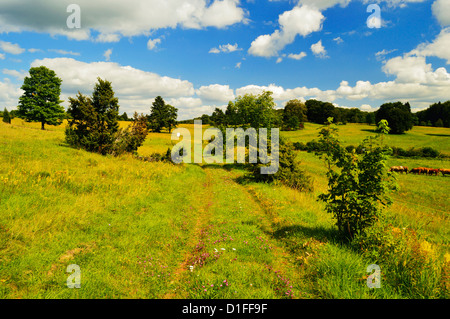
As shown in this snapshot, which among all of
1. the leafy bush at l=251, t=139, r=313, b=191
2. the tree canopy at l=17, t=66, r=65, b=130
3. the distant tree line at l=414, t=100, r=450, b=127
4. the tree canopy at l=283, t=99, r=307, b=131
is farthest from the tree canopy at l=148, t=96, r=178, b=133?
the distant tree line at l=414, t=100, r=450, b=127

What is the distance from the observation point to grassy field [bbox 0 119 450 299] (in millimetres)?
5027

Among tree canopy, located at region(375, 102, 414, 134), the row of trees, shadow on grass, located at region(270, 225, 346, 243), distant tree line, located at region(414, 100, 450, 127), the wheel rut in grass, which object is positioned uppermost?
distant tree line, located at region(414, 100, 450, 127)

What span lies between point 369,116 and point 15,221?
124 metres

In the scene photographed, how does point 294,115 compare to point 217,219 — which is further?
point 294,115

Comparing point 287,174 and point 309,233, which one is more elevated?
point 287,174

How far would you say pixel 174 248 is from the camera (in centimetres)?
764

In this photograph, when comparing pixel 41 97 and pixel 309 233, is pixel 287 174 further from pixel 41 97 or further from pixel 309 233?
pixel 41 97

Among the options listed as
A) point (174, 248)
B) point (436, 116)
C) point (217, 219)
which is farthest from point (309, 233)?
point (436, 116)

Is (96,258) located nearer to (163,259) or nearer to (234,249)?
(163,259)

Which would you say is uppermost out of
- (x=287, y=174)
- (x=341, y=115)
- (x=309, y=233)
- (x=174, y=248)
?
(x=341, y=115)

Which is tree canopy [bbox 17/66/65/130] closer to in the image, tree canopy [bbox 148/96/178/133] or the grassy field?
tree canopy [bbox 148/96/178/133]

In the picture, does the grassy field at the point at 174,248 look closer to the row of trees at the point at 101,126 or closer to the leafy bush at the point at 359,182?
the leafy bush at the point at 359,182

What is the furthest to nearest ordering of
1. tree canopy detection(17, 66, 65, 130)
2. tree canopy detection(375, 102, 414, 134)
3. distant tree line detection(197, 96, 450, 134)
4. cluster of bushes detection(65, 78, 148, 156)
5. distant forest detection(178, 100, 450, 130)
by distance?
distant forest detection(178, 100, 450, 130) < tree canopy detection(375, 102, 414, 134) < tree canopy detection(17, 66, 65, 130) < distant tree line detection(197, 96, 450, 134) < cluster of bushes detection(65, 78, 148, 156)
